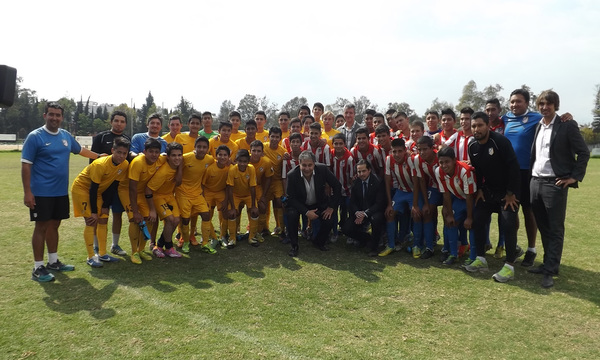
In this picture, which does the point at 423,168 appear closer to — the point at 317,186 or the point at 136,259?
the point at 317,186

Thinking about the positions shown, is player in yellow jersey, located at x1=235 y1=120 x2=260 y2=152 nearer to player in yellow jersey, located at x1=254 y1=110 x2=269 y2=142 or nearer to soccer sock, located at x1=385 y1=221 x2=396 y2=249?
A: player in yellow jersey, located at x1=254 y1=110 x2=269 y2=142

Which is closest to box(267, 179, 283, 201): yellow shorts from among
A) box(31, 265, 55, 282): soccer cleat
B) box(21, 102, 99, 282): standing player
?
box(21, 102, 99, 282): standing player

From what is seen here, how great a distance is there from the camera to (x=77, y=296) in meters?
4.15

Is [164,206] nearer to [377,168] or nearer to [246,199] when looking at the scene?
[246,199]

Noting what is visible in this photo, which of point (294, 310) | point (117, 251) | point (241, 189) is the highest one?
point (241, 189)

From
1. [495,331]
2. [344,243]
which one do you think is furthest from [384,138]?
[495,331]

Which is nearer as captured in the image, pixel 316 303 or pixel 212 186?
pixel 316 303

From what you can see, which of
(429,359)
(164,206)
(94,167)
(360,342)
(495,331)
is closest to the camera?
(429,359)

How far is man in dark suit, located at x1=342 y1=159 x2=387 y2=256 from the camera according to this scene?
600 centimetres

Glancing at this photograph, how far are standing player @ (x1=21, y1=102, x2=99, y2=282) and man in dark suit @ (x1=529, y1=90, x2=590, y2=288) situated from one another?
617 centimetres

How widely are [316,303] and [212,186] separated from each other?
3.11m

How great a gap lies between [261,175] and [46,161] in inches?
128

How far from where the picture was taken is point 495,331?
3455 millimetres

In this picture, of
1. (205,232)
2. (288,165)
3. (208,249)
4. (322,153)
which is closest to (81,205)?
(205,232)
